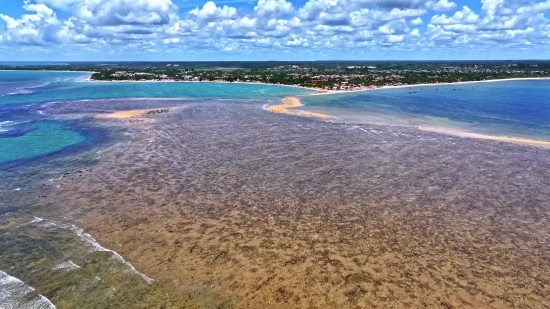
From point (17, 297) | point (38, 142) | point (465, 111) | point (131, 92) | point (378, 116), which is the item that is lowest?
point (17, 297)

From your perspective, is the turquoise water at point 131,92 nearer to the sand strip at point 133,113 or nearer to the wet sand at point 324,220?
the sand strip at point 133,113

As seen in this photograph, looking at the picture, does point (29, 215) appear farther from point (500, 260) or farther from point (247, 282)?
point (500, 260)

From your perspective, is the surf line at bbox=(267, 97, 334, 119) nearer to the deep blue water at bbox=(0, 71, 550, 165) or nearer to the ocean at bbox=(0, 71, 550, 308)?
the deep blue water at bbox=(0, 71, 550, 165)

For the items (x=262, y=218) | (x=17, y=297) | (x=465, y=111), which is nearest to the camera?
(x=17, y=297)

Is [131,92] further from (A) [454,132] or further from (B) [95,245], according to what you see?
(B) [95,245]

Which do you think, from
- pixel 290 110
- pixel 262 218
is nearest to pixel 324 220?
pixel 262 218

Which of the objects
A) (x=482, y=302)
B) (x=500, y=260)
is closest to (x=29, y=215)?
(x=482, y=302)

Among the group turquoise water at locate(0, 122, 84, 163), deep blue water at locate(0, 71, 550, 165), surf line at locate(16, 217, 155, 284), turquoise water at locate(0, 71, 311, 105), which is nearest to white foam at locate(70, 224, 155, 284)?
surf line at locate(16, 217, 155, 284)
